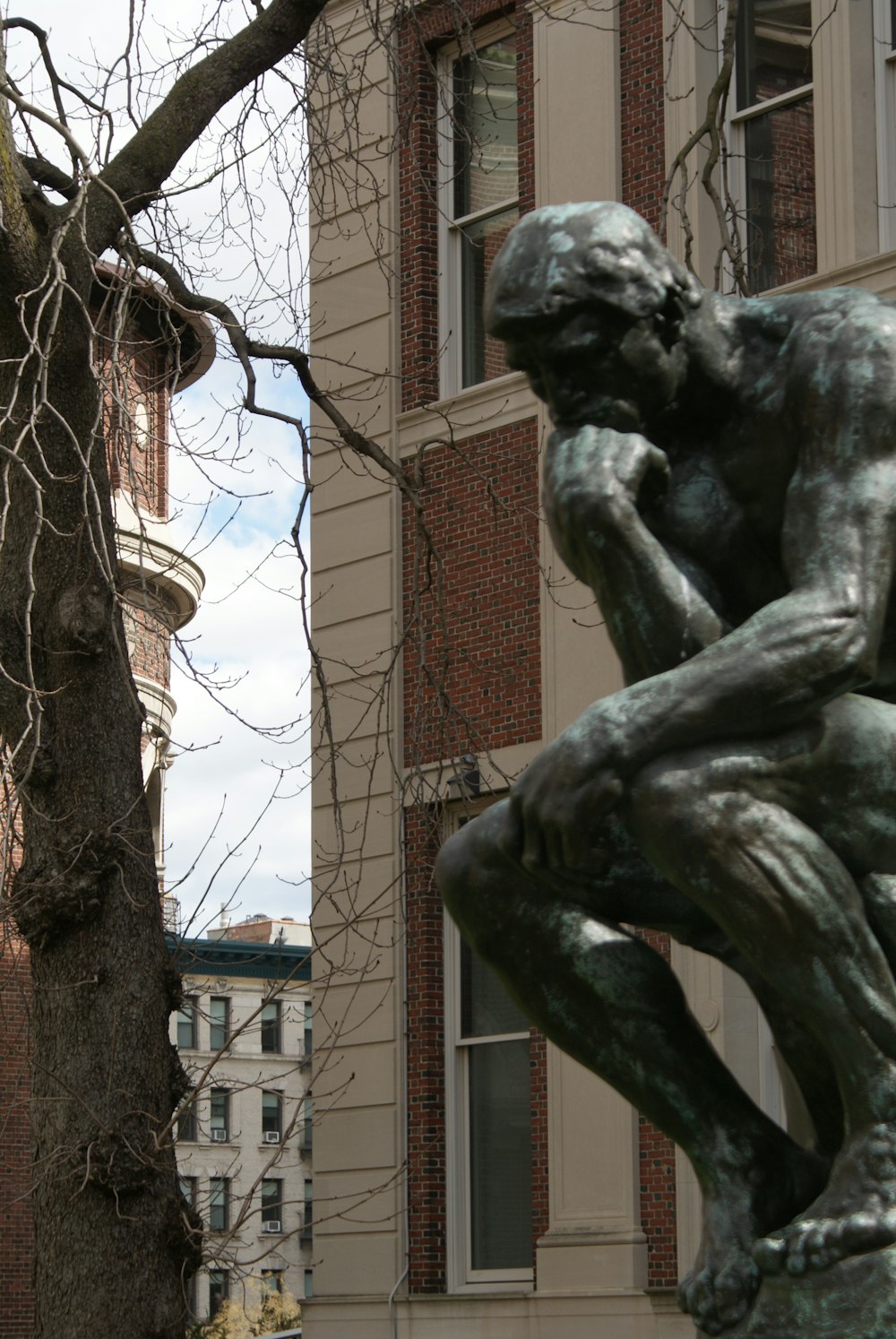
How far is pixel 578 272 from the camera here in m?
3.47

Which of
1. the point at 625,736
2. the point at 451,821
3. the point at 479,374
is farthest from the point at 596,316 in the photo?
the point at 479,374

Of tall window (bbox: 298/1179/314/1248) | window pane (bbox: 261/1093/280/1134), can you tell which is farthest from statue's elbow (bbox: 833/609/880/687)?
window pane (bbox: 261/1093/280/1134)

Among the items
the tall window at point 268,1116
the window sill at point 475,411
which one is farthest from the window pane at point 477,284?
the tall window at point 268,1116

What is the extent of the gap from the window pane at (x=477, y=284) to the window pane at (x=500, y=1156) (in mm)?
4309

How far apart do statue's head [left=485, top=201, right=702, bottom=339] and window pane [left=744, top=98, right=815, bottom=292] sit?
8.96m

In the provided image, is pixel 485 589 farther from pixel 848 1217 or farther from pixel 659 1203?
pixel 848 1217

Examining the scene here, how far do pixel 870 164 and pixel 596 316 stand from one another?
919 cm

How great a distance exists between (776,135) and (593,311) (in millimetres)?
9801

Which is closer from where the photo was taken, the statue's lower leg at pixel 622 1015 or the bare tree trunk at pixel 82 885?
the statue's lower leg at pixel 622 1015

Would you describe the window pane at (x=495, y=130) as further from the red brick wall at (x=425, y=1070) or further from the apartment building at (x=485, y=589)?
the red brick wall at (x=425, y=1070)

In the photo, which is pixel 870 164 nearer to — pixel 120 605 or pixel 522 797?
pixel 120 605

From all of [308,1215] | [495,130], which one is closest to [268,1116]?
[308,1215]

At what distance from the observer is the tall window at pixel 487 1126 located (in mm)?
13266

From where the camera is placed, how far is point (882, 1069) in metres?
3.18
